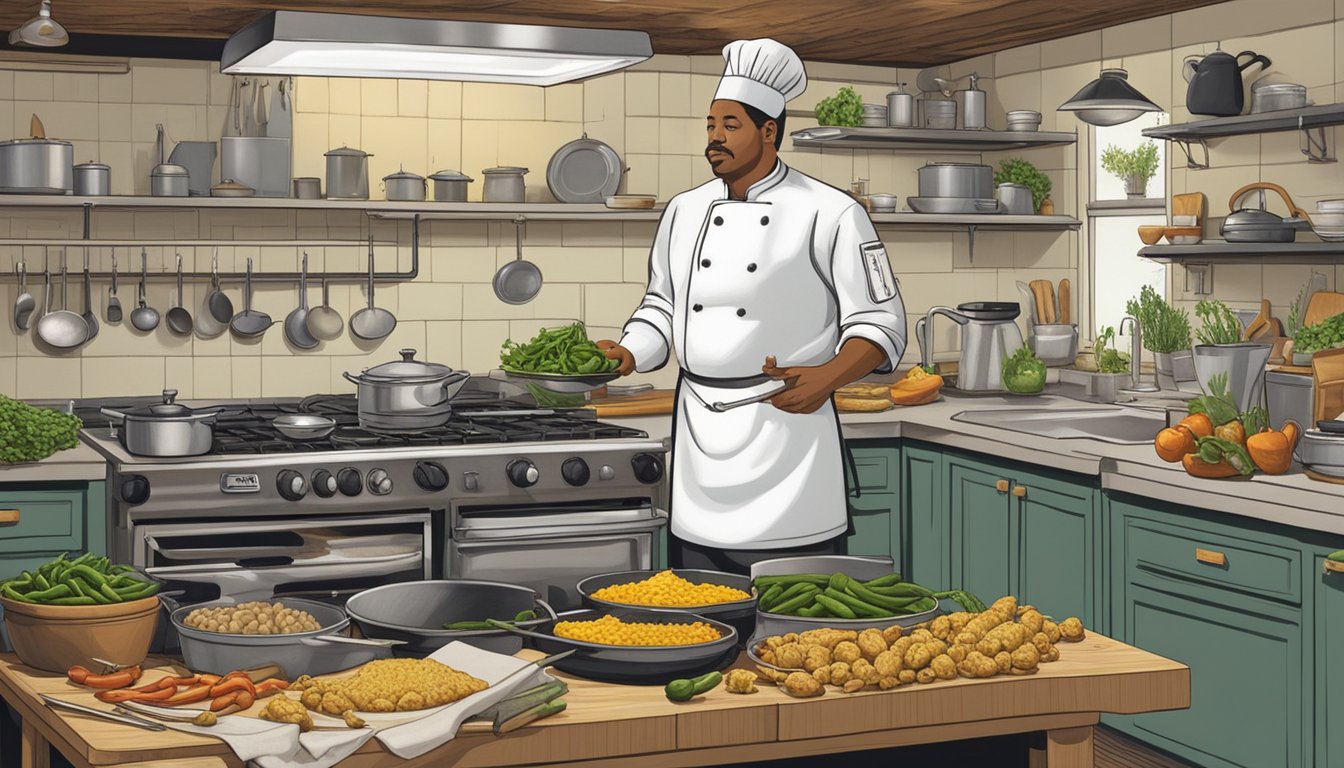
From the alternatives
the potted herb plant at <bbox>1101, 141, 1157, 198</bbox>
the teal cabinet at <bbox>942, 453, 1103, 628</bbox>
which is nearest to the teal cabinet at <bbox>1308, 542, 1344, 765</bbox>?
the teal cabinet at <bbox>942, 453, 1103, 628</bbox>

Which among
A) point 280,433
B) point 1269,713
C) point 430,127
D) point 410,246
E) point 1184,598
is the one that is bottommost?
point 1269,713

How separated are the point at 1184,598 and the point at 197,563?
8.21ft

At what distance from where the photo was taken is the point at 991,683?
214 cm

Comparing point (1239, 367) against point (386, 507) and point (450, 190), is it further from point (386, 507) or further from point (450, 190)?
point (450, 190)

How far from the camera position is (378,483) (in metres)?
4.12

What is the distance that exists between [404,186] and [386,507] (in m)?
1.37

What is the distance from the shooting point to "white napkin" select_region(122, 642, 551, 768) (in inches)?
71.7

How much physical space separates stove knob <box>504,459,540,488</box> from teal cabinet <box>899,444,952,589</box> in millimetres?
1341

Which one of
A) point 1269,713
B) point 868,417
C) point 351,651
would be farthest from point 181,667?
point 868,417

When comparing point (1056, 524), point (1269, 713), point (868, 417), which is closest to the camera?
point (1269, 713)

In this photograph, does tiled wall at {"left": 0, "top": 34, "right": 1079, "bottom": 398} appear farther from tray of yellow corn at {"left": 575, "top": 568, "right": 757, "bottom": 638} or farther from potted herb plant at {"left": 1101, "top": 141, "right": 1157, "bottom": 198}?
tray of yellow corn at {"left": 575, "top": 568, "right": 757, "bottom": 638}

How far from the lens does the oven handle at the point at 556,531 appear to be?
4.16 meters

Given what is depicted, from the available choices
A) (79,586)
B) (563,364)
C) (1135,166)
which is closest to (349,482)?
(563,364)

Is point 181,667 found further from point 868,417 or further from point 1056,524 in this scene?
point 868,417
